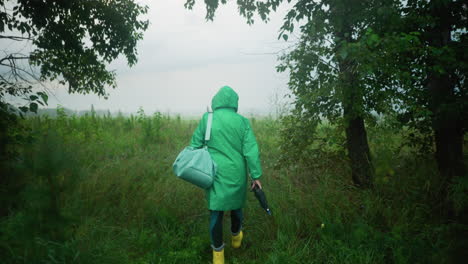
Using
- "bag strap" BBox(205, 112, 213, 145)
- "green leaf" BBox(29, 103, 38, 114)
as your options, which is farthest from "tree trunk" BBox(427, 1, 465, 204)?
"green leaf" BBox(29, 103, 38, 114)

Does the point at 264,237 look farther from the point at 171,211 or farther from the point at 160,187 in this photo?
the point at 160,187

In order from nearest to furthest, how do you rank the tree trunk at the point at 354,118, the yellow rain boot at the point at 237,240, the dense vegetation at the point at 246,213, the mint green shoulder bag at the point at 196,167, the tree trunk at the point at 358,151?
the dense vegetation at the point at 246,213
the mint green shoulder bag at the point at 196,167
the yellow rain boot at the point at 237,240
the tree trunk at the point at 354,118
the tree trunk at the point at 358,151

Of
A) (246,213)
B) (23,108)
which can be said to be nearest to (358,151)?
(246,213)

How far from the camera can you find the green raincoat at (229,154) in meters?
2.94

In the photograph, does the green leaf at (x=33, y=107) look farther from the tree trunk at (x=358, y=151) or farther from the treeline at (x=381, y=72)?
the tree trunk at (x=358, y=151)

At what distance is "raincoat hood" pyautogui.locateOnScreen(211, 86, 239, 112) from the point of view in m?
3.11

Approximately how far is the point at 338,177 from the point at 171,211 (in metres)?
2.70

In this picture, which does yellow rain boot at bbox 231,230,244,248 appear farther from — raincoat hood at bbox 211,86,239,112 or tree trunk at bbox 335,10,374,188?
tree trunk at bbox 335,10,374,188

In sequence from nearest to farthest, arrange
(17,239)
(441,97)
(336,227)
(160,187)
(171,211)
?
1. (17,239)
2. (336,227)
3. (441,97)
4. (171,211)
5. (160,187)

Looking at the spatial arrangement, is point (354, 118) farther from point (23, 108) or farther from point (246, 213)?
point (23, 108)

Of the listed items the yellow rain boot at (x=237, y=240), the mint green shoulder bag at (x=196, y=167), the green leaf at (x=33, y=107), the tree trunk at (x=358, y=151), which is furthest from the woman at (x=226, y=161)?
the green leaf at (x=33, y=107)

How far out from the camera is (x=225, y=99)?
311cm

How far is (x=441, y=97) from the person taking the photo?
12.1 feet

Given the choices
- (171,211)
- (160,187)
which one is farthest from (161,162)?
(171,211)
